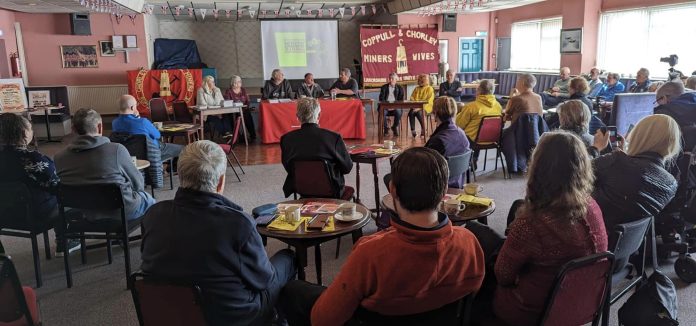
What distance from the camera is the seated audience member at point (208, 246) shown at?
1.84 metres

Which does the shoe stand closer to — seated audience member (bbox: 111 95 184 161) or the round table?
seated audience member (bbox: 111 95 184 161)

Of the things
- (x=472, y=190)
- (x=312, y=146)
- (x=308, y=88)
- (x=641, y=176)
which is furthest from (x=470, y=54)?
(x=641, y=176)

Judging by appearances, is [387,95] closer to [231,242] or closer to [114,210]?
[114,210]

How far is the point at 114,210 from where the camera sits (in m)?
3.34

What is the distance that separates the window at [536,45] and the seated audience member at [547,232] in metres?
10.6

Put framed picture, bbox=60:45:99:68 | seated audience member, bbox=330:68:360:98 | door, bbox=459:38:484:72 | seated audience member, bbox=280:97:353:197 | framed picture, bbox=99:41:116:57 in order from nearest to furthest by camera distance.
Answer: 1. seated audience member, bbox=280:97:353:197
2. seated audience member, bbox=330:68:360:98
3. framed picture, bbox=60:45:99:68
4. framed picture, bbox=99:41:116:57
5. door, bbox=459:38:484:72

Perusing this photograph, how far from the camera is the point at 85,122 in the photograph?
3.31 meters


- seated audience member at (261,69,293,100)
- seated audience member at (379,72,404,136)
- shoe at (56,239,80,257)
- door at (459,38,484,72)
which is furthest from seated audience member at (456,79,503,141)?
door at (459,38,484,72)

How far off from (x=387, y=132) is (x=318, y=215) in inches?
267

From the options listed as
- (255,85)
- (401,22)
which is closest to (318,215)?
(401,22)

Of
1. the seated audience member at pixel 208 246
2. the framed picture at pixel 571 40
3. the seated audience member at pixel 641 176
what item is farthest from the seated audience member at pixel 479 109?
the framed picture at pixel 571 40

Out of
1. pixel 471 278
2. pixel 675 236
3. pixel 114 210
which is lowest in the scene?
pixel 675 236

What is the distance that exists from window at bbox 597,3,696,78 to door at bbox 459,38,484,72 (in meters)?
3.80

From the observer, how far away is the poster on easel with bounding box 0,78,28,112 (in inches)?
341
